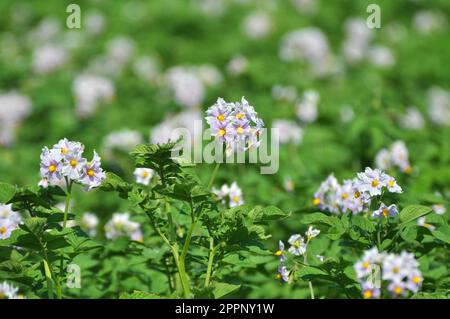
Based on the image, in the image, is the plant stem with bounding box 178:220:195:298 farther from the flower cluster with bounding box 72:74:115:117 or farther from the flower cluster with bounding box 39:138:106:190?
the flower cluster with bounding box 72:74:115:117

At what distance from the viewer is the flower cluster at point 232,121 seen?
114 inches

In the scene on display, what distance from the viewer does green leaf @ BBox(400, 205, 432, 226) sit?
276 centimetres

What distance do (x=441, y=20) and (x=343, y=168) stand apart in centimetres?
509

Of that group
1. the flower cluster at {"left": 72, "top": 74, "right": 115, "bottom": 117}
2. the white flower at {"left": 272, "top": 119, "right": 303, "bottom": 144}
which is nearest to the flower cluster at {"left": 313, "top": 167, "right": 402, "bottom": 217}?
the white flower at {"left": 272, "top": 119, "right": 303, "bottom": 144}

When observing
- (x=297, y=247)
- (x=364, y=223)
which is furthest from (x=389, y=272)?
(x=297, y=247)

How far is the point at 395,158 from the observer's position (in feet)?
Answer: 14.7

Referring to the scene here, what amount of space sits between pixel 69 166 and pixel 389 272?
4.43 feet

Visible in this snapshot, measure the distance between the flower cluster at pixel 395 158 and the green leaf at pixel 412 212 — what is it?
5.40 feet

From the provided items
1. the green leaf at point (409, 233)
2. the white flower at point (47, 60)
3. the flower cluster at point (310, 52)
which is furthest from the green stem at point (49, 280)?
the white flower at point (47, 60)

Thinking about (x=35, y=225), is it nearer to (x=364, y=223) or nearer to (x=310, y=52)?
(x=364, y=223)

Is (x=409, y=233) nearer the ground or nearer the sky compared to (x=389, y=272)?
nearer the sky
